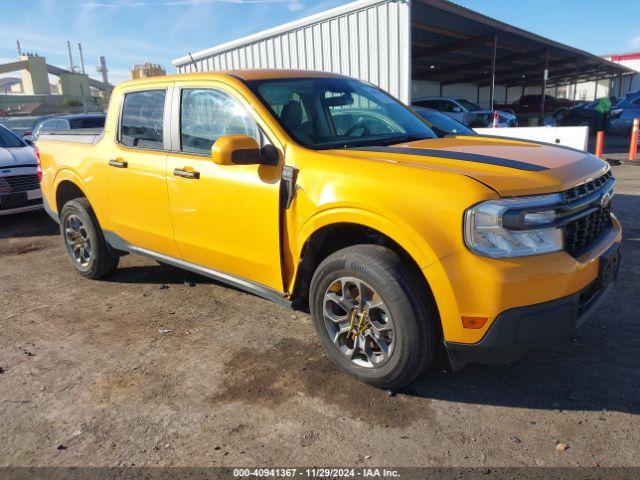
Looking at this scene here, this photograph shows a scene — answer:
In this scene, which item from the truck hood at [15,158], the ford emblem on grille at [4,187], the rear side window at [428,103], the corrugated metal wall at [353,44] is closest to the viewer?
the ford emblem on grille at [4,187]

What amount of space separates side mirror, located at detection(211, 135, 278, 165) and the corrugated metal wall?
880cm

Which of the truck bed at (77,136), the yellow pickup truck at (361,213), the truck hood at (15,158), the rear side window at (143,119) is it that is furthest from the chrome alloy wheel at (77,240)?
the truck hood at (15,158)

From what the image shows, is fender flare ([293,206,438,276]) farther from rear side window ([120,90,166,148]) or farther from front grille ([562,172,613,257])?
rear side window ([120,90,166,148])

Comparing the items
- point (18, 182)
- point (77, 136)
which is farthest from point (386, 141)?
point (18, 182)

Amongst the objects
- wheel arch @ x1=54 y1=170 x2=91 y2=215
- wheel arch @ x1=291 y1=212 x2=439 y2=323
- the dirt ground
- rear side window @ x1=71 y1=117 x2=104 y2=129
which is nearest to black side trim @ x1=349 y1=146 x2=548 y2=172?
wheel arch @ x1=291 y1=212 x2=439 y2=323

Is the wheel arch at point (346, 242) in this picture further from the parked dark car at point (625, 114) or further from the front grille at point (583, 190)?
the parked dark car at point (625, 114)

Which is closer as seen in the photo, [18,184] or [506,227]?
[506,227]

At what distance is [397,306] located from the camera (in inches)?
100

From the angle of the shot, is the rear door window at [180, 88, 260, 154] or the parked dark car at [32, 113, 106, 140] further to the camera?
the parked dark car at [32, 113, 106, 140]

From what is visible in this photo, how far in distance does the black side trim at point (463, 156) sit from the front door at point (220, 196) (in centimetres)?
66

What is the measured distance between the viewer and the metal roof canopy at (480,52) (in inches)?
600

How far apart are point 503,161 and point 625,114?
18.3 m

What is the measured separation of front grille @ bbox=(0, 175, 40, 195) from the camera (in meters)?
7.22

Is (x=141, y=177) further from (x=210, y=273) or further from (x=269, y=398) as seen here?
(x=269, y=398)
